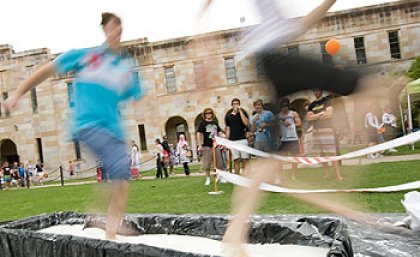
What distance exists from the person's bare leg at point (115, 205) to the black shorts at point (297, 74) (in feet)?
4.68

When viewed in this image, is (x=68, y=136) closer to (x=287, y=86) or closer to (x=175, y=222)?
(x=175, y=222)

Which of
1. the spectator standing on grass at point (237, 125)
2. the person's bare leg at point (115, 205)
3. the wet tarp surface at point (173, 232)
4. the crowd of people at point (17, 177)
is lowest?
the crowd of people at point (17, 177)

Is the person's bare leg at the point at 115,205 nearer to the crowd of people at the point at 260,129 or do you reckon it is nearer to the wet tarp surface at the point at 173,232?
the wet tarp surface at the point at 173,232

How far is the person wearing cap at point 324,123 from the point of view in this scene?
5.33m

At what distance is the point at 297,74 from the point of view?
2.32 m

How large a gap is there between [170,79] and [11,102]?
23063 millimetres

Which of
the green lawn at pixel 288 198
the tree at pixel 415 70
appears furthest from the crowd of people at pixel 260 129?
the tree at pixel 415 70

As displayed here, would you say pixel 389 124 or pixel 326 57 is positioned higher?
pixel 326 57

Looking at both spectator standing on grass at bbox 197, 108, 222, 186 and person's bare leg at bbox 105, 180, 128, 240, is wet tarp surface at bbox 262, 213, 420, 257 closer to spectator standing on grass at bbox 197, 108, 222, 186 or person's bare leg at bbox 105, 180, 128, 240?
person's bare leg at bbox 105, 180, 128, 240

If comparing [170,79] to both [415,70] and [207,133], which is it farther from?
[207,133]

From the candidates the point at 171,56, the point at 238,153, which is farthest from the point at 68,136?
the point at 171,56

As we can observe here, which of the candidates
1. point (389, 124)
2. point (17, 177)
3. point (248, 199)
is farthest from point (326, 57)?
point (17, 177)

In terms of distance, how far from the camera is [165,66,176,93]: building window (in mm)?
25484

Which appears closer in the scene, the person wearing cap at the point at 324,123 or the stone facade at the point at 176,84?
the person wearing cap at the point at 324,123
